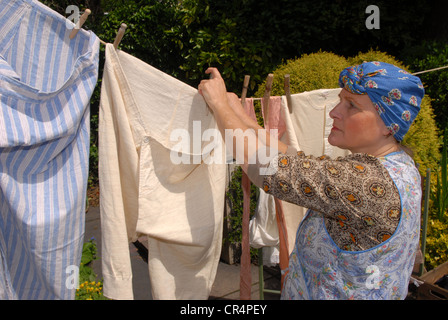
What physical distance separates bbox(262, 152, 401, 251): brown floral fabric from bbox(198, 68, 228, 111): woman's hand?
1.25 feet

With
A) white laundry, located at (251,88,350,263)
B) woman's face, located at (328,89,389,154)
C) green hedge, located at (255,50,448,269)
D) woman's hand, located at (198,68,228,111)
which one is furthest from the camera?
green hedge, located at (255,50,448,269)

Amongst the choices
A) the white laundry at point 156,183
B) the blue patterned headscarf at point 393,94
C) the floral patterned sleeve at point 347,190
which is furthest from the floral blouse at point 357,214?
the white laundry at point 156,183

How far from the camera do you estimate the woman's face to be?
1328 mm

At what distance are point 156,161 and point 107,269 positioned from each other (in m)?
0.49

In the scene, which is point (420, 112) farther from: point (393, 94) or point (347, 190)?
point (347, 190)

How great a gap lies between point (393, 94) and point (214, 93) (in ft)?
A: 2.29

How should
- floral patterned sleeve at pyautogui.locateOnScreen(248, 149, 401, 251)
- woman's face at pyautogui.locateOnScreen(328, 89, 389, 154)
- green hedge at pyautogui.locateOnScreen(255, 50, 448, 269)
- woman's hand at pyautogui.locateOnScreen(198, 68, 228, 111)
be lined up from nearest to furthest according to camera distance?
floral patterned sleeve at pyautogui.locateOnScreen(248, 149, 401, 251) < woman's face at pyautogui.locateOnScreen(328, 89, 389, 154) < woman's hand at pyautogui.locateOnScreen(198, 68, 228, 111) < green hedge at pyautogui.locateOnScreen(255, 50, 448, 269)

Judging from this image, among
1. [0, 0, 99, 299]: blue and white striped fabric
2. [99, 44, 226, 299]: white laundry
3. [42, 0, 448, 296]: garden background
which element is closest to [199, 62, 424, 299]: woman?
[99, 44, 226, 299]: white laundry

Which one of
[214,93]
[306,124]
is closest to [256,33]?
A: [306,124]

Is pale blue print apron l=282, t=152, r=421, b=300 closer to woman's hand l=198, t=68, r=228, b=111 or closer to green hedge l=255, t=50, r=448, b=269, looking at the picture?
woman's hand l=198, t=68, r=228, b=111

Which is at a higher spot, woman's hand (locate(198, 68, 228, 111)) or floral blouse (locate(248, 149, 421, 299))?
woman's hand (locate(198, 68, 228, 111))

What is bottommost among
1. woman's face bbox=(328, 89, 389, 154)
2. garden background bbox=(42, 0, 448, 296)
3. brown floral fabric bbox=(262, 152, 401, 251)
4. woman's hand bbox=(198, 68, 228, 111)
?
brown floral fabric bbox=(262, 152, 401, 251)

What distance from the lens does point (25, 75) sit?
50.8 inches
